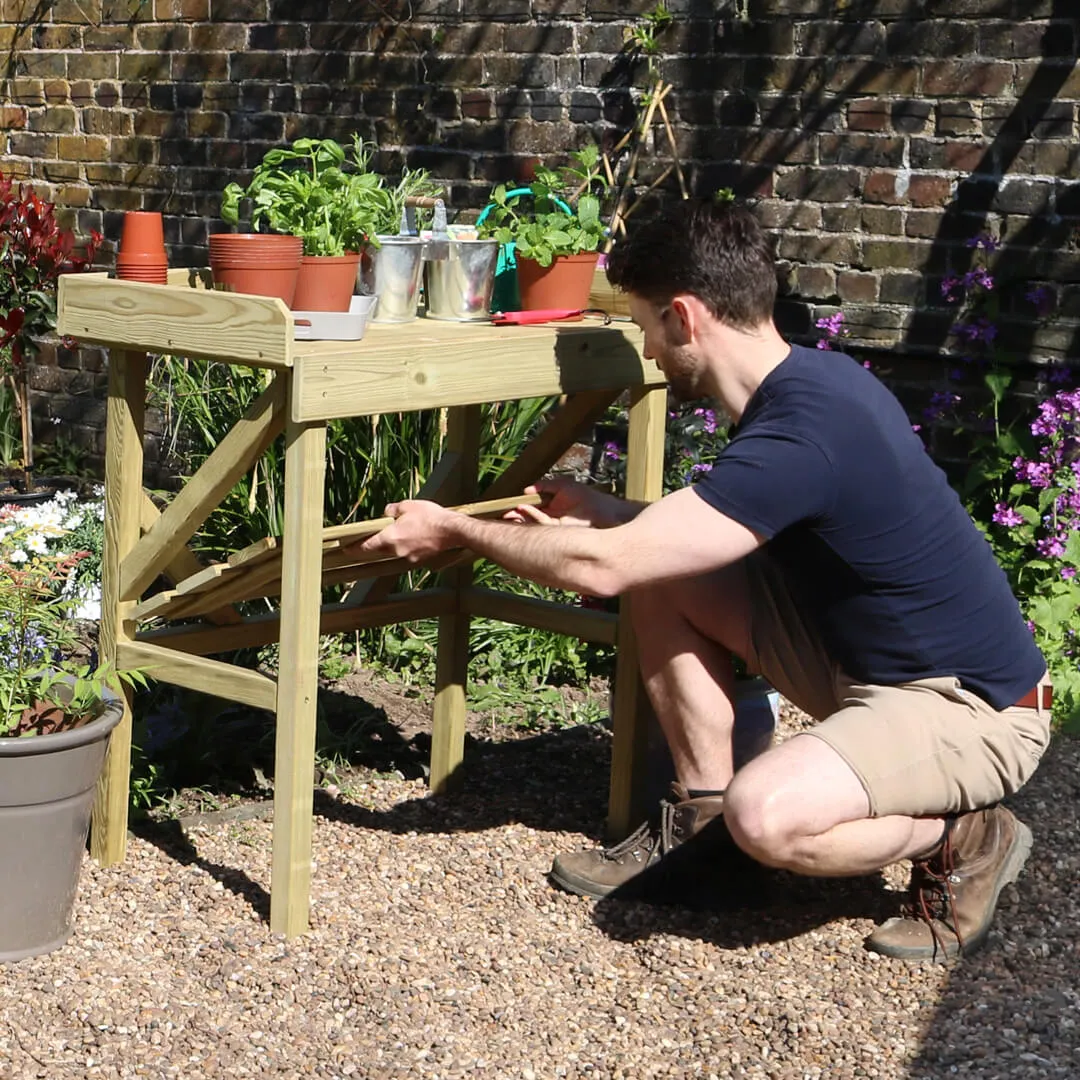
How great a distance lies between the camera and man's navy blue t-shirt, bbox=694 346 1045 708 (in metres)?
2.89

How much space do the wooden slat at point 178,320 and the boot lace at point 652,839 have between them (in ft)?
3.90

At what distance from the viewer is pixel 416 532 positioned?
3.06 meters

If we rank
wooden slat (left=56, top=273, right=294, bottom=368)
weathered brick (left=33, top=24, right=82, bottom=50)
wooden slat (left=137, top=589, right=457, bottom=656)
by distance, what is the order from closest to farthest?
wooden slat (left=56, top=273, right=294, bottom=368)
wooden slat (left=137, top=589, right=457, bottom=656)
weathered brick (left=33, top=24, right=82, bottom=50)

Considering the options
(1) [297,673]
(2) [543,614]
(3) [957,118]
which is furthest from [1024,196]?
(1) [297,673]

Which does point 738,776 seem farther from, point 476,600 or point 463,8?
point 463,8

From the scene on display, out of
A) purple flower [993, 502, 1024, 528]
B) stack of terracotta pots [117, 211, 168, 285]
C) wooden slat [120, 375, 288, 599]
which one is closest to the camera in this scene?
wooden slat [120, 375, 288, 599]

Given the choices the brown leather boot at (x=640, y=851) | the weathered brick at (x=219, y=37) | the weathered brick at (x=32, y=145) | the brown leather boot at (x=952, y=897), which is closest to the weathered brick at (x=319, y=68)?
the weathered brick at (x=219, y=37)

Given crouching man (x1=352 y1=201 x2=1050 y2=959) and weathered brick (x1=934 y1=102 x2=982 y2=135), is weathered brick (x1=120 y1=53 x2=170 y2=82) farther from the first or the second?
crouching man (x1=352 y1=201 x2=1050 y2=959)

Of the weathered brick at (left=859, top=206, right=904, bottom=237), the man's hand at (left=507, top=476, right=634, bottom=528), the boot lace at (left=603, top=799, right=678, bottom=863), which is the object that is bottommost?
the boot lace at (left=603, top=799, right=678, bottom=863)

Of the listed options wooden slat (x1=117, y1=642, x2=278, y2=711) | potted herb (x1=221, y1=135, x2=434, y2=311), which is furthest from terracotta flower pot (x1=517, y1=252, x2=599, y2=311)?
wooden slat (x1=117, y1=642, x2=278, y2=711)

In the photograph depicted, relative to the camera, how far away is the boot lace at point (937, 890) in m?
3.09

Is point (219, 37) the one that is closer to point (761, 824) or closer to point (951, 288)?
point (951, 288)

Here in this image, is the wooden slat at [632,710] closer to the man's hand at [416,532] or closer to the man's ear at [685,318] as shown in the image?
the man's ear at [685,318]

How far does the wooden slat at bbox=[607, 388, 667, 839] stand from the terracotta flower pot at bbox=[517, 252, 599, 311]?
25cm
